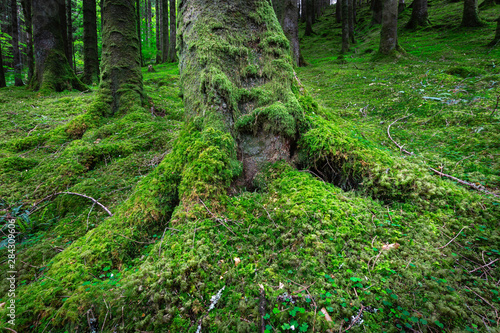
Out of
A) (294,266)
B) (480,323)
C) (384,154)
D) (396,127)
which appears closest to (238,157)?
(294,266)

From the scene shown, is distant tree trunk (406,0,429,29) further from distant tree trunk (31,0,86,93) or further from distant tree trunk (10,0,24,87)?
distant tree trunk (10,0,24,87)

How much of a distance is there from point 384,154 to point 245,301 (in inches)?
89.4

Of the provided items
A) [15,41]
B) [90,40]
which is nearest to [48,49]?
[90,40]

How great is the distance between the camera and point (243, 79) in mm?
2885

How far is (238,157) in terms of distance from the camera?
265cm

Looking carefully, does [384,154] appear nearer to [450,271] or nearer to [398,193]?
[398,193]

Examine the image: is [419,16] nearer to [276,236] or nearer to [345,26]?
[345,26]

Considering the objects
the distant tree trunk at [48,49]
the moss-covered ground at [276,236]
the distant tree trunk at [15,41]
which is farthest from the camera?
the distant tree trunk at [15,41]

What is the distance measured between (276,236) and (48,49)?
11089mm

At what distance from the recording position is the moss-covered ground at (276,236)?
1.52 meters

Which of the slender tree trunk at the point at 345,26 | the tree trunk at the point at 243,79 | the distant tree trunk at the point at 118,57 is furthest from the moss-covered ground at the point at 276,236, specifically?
the slender tree trunk at the point at 345,26

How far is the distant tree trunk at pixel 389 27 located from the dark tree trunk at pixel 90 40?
13.4m

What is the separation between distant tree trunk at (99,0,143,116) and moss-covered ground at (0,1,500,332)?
213 centimetres

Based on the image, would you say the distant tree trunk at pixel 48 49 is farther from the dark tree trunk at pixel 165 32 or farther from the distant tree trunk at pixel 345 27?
the distant tree trunk at pixel 345 27
